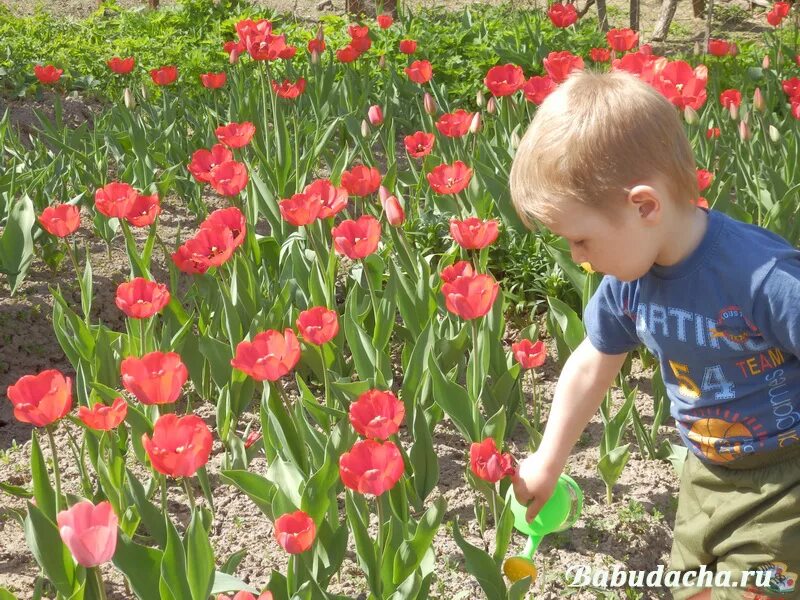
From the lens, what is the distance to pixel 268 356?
194 centimetres

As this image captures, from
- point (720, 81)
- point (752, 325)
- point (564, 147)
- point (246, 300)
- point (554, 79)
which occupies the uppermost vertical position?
point (564, 147)

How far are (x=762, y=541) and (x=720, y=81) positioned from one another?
3.60m

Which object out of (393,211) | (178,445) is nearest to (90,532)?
(178,445)

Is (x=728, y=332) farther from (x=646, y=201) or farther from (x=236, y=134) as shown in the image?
(x=236, y=134)

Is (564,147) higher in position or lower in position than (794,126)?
higher

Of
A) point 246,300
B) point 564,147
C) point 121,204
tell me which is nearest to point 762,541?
point 564,147

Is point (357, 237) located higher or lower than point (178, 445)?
lower

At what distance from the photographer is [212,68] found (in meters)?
5.40

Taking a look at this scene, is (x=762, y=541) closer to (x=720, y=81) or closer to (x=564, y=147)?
(x=564, y=147)

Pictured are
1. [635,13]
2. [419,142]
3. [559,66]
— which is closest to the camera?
[419,142]

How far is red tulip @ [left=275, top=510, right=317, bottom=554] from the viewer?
1610mm

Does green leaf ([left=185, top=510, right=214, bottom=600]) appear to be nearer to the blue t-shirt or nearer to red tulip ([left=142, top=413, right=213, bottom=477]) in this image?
red tulip ([left=142, top=413, right=213, bottom=477])

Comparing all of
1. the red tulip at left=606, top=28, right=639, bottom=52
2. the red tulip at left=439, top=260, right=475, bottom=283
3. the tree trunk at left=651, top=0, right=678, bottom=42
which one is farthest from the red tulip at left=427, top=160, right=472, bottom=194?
the tree trunk at left=651, top=0, right=678, bottom=42

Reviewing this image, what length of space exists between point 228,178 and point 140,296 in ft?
2.11
